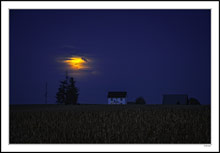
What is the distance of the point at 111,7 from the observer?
5.51 metres

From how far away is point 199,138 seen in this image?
559 centimetres

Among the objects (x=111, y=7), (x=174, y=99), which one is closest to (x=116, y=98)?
(x=174, y=99)

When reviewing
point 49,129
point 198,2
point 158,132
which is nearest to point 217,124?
point 158,132

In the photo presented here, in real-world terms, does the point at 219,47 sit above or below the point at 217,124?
above

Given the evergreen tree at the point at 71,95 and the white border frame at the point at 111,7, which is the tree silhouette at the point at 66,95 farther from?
the white border frame at the point at 111,7

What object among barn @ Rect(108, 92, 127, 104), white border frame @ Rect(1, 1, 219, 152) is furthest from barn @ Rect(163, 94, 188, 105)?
white border frame @ Rect(1, 1, 219, 152)

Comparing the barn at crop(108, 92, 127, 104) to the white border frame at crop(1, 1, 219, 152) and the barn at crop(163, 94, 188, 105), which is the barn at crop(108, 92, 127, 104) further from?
the white border frame at crop(1, 1, 219, 152)

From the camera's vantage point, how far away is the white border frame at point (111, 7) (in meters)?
5.06

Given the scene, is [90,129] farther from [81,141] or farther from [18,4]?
[18,4]

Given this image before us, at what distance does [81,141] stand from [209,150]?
10.5ft

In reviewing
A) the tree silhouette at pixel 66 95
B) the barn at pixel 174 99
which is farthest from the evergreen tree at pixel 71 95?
the barn at pixel 174 99

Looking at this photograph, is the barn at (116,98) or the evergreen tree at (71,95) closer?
the evergreen tree at (71,95)

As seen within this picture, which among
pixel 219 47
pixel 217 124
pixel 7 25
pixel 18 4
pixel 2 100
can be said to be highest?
pixel 18 4

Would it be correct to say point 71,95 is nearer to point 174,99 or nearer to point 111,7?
point 174,99
